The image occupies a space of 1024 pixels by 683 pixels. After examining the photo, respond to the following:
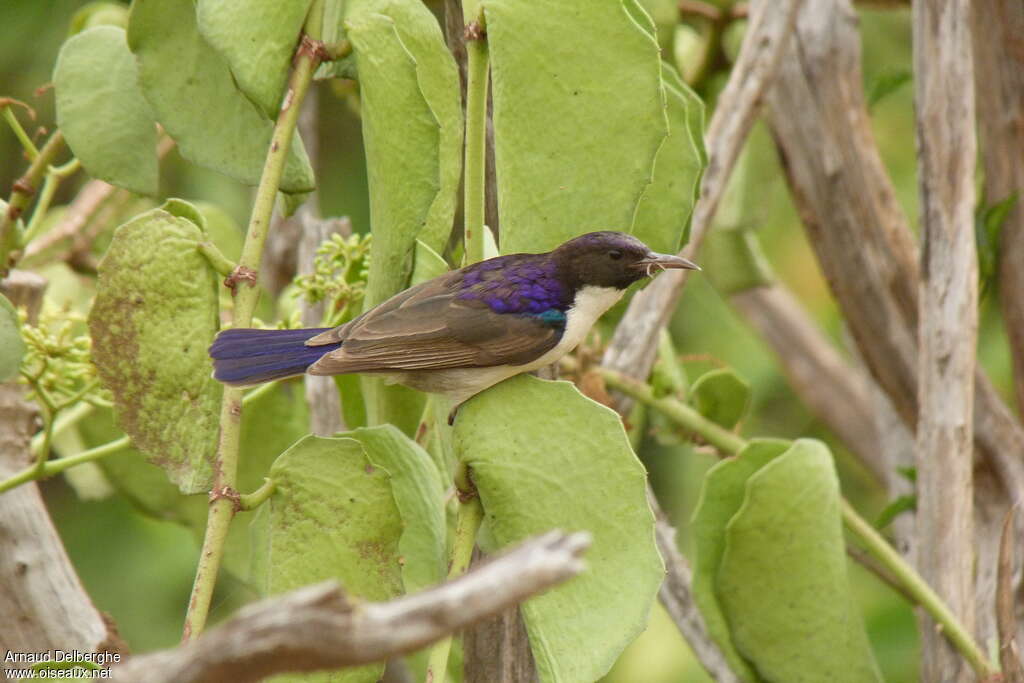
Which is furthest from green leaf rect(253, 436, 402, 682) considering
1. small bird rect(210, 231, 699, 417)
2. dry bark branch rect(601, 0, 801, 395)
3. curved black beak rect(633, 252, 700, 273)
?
dry bark branch rect(601, 0, 801, 395)

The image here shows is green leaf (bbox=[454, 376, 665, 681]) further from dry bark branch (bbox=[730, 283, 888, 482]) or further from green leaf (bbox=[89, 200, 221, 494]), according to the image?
dry bark branch (bbox=[730, 283, 888, 482])

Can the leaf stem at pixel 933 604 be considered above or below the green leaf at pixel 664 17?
below

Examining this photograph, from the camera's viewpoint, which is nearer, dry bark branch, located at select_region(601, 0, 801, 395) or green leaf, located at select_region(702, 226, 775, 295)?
dry bark branch, located at select_region(601, 0, 801, 395)

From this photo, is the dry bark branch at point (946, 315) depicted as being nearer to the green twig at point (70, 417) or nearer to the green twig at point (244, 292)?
the green twig at point (244, 292)

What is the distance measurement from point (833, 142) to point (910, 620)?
86cm

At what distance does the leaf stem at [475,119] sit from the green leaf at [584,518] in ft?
0.54

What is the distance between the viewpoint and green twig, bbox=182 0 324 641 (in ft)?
2.96

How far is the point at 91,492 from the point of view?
168 cm

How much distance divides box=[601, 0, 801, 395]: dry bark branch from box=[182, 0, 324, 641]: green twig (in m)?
0.63

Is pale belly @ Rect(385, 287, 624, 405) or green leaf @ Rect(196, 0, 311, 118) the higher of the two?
green leaf @ Rect(196, 0, 311, 118)

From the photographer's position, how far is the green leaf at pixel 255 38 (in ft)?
3.17

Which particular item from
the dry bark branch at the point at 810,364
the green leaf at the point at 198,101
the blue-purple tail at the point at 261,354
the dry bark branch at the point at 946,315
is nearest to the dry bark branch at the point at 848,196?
the dry bark branch at the point at 946,315

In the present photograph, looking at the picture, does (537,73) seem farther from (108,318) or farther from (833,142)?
(833,142)

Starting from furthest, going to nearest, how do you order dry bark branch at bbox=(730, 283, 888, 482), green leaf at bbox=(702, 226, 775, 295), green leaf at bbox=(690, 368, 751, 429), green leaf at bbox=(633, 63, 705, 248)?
dry bark branch at bbox=(730, 283, 888, 482) → green leaf at bbox=(702, 226, 775, 295) → green leaf at bbox=(690, 368, 751, 429) → green leaf at bbox=(633, 63, 705, 248)
